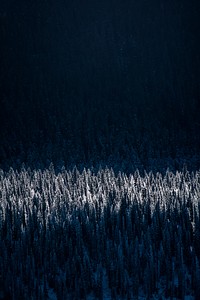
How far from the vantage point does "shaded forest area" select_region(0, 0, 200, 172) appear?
19.1 m

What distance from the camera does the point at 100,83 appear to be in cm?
2547

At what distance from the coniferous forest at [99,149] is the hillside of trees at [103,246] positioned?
3 centimetres

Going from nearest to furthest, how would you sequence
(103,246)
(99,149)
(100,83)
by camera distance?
(103,246), (99,149), (100,83)

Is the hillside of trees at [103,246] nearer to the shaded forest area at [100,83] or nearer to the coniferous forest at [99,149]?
the coniferous forest at [99,149]

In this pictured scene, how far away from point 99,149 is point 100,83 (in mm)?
7892

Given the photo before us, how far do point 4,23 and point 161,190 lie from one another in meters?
26.0

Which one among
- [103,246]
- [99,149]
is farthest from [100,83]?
[103,246]

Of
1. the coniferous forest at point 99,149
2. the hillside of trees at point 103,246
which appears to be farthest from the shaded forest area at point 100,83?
the hillside of trees at point 103,246

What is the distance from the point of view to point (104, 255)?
6.40 metres

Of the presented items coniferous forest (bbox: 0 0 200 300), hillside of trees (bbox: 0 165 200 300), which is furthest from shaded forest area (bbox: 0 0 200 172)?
hillside of trees (bbox: 0 165 200 300)

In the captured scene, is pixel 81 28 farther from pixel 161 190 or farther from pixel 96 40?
pixel 161 190

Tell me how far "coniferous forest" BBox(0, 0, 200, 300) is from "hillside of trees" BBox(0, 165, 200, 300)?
0.08 ft

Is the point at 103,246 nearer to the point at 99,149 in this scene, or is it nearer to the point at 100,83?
the point at 99,149

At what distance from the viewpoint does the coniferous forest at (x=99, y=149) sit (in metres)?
6.05
